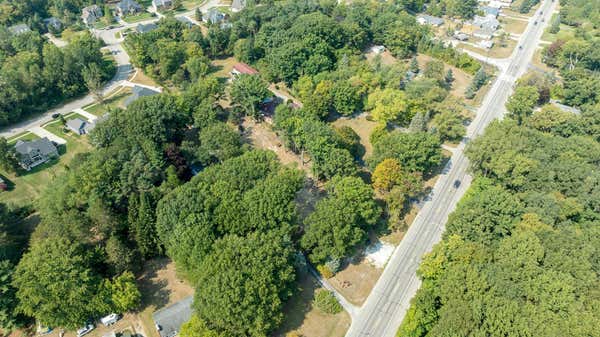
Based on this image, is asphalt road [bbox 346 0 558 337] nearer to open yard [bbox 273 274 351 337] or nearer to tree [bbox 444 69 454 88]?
open yard [bbox 273 274 351 337]

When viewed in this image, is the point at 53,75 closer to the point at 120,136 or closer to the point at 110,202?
the point at 120,136

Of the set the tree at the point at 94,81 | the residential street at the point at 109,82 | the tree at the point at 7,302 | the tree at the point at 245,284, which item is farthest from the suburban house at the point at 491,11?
the tree at the point at 7,302

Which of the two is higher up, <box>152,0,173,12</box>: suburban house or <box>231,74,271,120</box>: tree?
<box>152,0,173,12</box>: suburban house

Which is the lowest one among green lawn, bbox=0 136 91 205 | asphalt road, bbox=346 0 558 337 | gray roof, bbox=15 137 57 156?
asphalt road, bbox=346 0 558 337

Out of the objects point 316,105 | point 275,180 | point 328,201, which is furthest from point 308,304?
point 316,105

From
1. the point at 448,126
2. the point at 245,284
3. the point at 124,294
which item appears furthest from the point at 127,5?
the point at 245,284

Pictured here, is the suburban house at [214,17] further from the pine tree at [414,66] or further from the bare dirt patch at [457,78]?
the bare dirt patch at [457,78]

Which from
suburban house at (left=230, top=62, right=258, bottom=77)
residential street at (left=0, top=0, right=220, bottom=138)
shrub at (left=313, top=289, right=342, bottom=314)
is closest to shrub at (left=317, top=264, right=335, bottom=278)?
shrub at (left=313, top=289, right=342, bottom=314)
